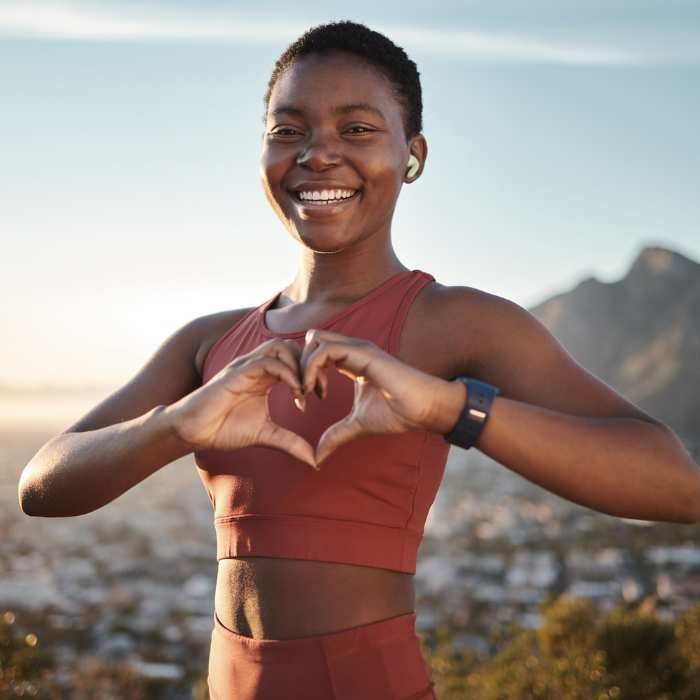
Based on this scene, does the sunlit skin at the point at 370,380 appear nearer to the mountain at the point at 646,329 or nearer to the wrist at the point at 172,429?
the wrist at the point at 172,429

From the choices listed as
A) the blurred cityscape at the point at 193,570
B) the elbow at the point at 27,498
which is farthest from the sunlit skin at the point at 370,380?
the blurred cityscape at the point at 193,570

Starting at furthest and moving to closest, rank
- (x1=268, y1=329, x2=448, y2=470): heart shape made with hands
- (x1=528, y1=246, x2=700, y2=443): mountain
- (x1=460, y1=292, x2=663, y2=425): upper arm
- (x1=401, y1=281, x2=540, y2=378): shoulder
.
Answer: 1. (x1=528, y1=246, x2=700, y2=443): mountain
2. (x1=401, y1=281, x2=540, y2=378): shoulder
3. (x1=460, y1=292, x2=663, y2=425): upper arm
4. (x1=268, y1=329, x2=448, y2=470): heart shape made with hands

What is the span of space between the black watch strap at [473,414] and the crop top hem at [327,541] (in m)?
0.37

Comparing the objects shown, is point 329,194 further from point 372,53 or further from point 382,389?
point 382,389

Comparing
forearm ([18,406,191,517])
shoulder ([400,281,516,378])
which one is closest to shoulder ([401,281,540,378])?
shoulder ([400,281,516,378])

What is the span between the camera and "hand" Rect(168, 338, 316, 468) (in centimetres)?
184

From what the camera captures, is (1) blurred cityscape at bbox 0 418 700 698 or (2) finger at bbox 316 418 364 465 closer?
(2) finger at bbox 316 418 364 465

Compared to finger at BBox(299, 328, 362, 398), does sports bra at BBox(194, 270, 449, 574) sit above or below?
below

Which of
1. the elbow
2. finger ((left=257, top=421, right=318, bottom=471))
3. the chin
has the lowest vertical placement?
the elbow

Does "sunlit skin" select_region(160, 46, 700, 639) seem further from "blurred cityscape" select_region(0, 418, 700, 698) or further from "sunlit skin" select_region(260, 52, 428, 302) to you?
"blurred cityscape" select_region(0, 418, 700, 698)

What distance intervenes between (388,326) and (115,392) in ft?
2.87

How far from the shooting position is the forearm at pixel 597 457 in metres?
1.86

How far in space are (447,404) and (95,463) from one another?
0.89 metres

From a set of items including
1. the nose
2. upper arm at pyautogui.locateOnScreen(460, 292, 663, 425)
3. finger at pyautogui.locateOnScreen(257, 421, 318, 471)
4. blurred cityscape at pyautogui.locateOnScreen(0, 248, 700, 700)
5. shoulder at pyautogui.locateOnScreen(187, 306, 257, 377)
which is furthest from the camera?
blurred cityscape at pyautogui.locateOnScreen(0, 248, 700, 700)
